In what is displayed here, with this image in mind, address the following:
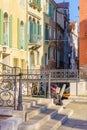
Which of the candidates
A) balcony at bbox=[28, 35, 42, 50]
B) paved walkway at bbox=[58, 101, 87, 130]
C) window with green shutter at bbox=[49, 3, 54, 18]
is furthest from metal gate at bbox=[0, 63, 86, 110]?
window with green shutter at bbox=[49, 3, 54, 18]

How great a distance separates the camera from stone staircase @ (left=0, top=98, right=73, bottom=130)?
10.2 m

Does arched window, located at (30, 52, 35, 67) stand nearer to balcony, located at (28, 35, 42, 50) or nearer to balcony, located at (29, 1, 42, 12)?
balcony, located at (28, 35, 42, 50)

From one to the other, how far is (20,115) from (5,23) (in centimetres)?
1666

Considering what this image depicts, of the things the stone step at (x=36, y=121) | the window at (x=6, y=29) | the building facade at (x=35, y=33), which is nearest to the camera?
A: the stone step at (x=36, y=121)

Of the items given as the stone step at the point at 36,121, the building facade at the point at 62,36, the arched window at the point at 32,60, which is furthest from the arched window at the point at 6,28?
the building facade at the point at 62,36

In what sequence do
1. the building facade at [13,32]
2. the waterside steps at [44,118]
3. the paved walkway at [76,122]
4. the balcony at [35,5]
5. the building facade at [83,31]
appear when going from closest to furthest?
the waterside steps at [44,118] < the paved walkway at [76,122] < the building facade at [13,32] < the building facade at [83,31] < the balcony at [35,5]

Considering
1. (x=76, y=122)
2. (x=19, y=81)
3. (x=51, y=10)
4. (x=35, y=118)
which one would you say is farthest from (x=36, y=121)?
(x=51, y=10)

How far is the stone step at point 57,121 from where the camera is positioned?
11.3 meters

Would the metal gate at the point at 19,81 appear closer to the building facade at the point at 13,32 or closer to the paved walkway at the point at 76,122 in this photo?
the paved walkway at the point at 76,122

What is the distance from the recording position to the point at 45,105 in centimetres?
1415

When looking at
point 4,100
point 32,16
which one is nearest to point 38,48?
point 32,16

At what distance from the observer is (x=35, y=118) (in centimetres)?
1155

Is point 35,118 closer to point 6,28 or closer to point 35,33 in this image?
point 6,28

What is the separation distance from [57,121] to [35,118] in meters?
1.05
